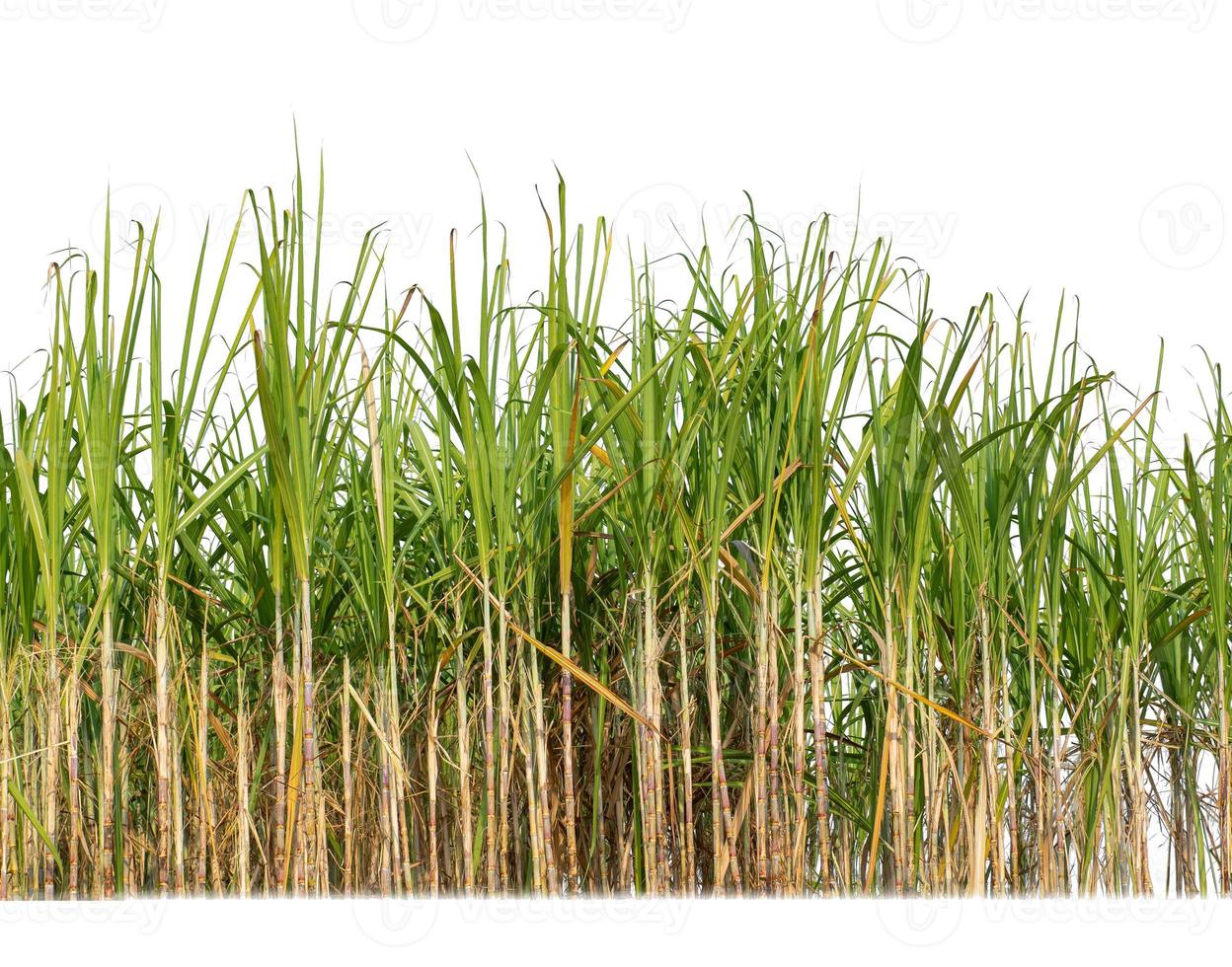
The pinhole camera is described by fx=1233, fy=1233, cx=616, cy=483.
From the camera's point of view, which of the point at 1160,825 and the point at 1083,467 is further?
the point at 1160,825

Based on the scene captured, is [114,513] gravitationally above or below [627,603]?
above

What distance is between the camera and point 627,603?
6.89 ft

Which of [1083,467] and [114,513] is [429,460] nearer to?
[114,513]

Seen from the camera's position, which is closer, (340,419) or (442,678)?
(340,419)

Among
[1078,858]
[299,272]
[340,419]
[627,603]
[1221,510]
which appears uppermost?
[299,272]

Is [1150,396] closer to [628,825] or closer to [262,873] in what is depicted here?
[628,825]

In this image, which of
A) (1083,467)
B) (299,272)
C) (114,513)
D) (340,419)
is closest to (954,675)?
(1083,467)

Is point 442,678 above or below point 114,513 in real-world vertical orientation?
below

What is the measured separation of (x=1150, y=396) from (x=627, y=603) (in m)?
1.00

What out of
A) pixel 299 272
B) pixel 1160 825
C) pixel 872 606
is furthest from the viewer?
pixel 1160 825

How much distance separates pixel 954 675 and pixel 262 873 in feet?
4.20

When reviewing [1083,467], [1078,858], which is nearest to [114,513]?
[1083,467]

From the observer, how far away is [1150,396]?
7.20ft

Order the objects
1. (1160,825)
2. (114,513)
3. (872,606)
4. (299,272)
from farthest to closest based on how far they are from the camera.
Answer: (1160,825), (872,606), (114,513), (299,272)
